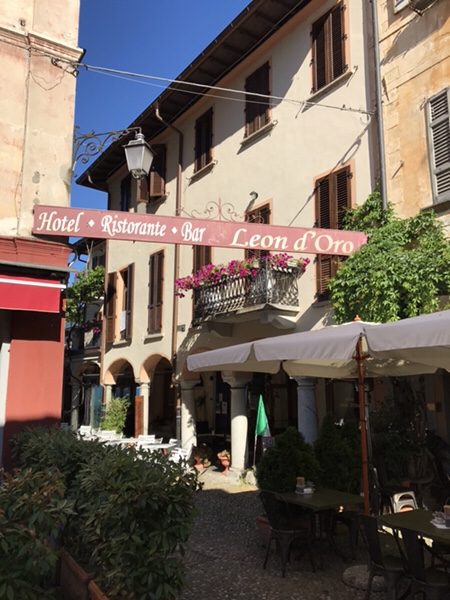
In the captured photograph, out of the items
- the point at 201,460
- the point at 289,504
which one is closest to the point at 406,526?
the point at 289,504

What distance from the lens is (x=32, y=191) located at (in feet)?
24.2

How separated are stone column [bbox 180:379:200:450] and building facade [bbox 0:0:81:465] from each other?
23.5 feet

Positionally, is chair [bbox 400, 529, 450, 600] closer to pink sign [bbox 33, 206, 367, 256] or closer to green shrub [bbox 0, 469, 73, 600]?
green shrub [bbox 0, 469, 73, 600]

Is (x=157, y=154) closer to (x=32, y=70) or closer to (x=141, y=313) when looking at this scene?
(x=141, y=313)

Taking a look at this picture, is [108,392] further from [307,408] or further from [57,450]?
[57,450]

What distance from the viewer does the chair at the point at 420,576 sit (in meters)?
3.90

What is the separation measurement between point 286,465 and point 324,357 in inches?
65.4

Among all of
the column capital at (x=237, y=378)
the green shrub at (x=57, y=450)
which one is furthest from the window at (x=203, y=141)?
the green shrub at (x=57, y=450)

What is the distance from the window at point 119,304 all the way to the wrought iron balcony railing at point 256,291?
5507 millimetres

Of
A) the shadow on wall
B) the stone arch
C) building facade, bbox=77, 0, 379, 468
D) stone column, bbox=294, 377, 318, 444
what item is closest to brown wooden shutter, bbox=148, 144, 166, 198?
building facade, bbox=77, 0, 379, 468

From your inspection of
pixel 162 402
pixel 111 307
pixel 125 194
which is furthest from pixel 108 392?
pixel 125 194

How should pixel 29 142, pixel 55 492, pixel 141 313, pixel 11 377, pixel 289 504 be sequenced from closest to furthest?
pixel 55 492, pixel 289 504, pixel 11 377, pixel 29 142, pixel 141 313

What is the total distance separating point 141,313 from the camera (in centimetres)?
1633

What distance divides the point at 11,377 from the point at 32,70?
168 inches
